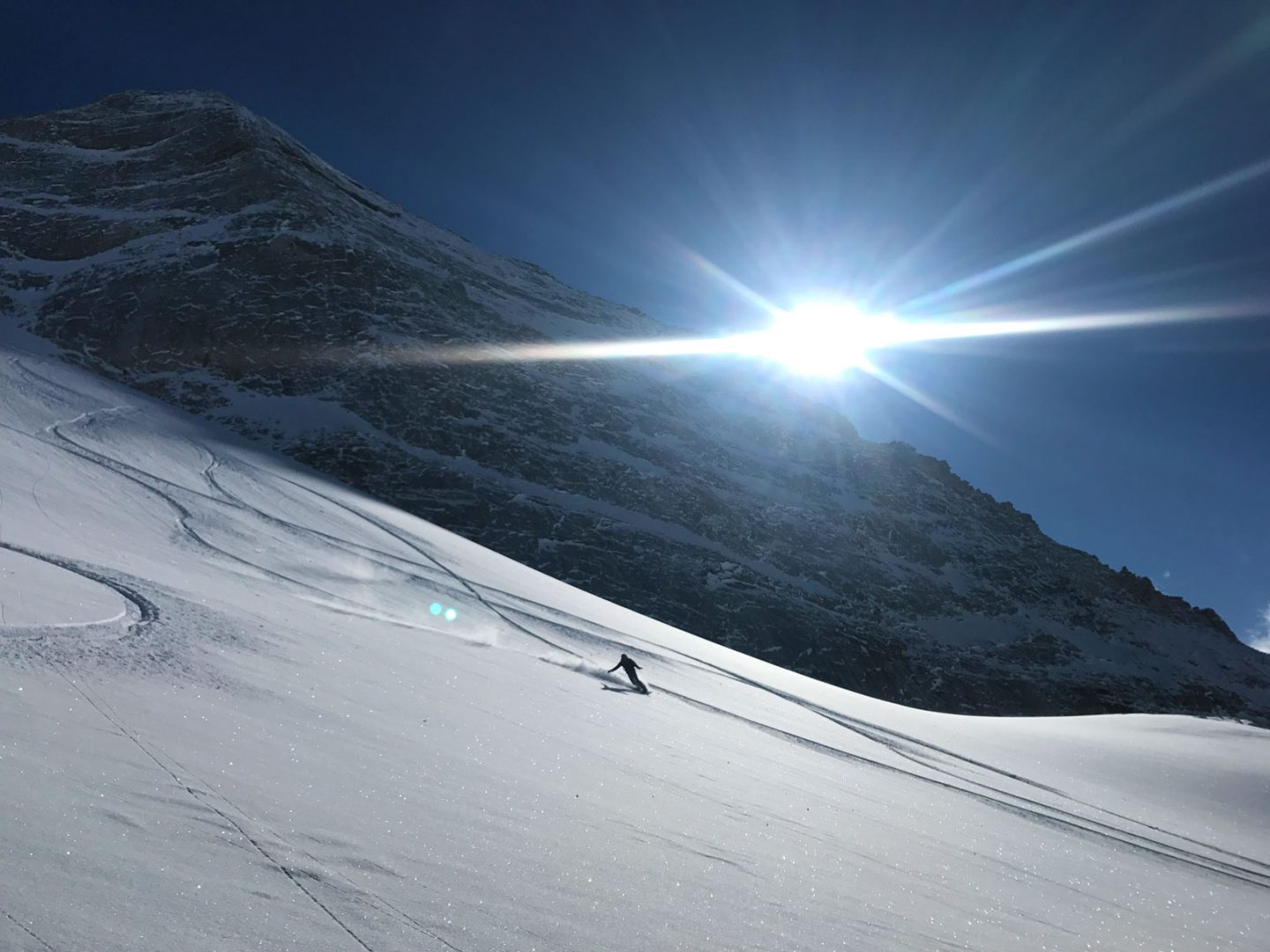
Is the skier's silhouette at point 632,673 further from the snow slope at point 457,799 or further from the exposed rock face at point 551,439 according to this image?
the exposed rock face at point 551,439

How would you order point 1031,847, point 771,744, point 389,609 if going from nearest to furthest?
1. point 1031,847
2. point 771,744
3. point 389,609

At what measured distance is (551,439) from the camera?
51469 mm

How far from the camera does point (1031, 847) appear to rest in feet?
21.8

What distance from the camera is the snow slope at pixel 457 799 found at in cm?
244

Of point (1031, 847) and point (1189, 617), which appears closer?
point (1031, 847)

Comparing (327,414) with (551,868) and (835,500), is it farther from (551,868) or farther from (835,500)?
(551,868)

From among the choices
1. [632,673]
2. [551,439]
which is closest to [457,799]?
[632,673]

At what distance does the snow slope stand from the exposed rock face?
28.9m

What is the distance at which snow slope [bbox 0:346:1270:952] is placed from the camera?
2.44 meters

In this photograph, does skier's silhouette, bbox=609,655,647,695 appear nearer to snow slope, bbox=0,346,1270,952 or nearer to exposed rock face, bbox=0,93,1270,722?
snow slope, bbox=0,346,1270,952

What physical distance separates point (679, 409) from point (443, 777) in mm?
60108

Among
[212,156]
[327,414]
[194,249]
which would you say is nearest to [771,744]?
[327,414]

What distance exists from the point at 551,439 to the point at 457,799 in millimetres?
48224

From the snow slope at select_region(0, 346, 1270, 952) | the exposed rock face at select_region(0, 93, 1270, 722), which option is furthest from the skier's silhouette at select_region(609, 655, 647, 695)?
the exposed rock face at select_region(0, 93, 1270, 722)
